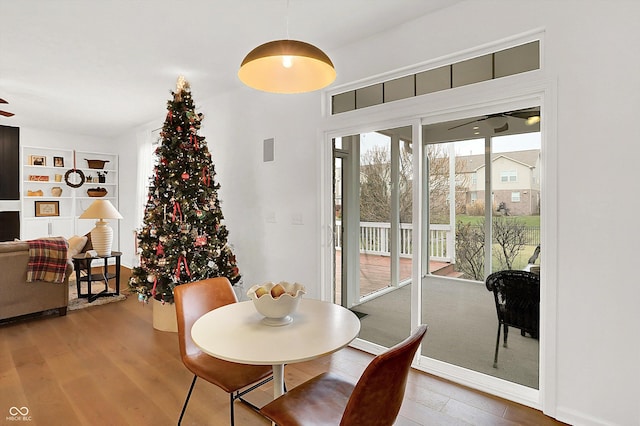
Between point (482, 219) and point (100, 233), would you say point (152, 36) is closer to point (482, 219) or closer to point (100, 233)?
point (100, 233)

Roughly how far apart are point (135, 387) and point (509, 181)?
315 cm

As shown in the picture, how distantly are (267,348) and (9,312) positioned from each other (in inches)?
156

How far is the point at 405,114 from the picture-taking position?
2900 mm

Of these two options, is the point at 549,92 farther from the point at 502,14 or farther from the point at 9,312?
the point at 9,312

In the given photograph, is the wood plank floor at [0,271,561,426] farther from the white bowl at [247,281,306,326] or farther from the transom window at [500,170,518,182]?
the transom window at [500,170,518,182]

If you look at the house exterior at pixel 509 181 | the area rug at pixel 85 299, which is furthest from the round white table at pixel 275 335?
the area rug at pixel 85 299

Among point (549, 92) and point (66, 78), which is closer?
point (549, 92)

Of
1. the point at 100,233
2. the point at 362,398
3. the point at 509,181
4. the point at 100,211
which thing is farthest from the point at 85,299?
the point at 509,181

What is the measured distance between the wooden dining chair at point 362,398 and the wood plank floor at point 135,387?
0.83m

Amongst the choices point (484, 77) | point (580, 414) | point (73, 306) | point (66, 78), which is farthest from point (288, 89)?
point (73, 306)

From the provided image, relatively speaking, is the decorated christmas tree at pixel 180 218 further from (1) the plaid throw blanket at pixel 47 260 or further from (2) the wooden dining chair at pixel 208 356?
(2) the wooden dining chair at pixel 208 356

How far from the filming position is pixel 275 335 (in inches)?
62.8

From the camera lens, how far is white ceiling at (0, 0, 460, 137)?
8.61 feet

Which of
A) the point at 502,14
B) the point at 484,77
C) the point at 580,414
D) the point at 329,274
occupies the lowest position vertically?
the point at 580,414
